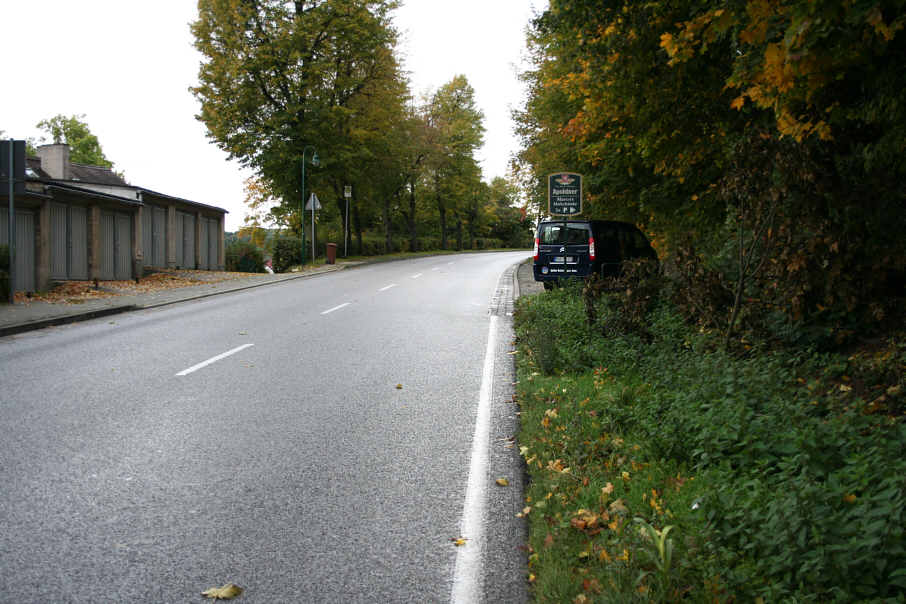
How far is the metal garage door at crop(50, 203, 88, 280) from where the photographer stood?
2027 centimetres

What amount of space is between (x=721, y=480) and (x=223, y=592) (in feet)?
8.65

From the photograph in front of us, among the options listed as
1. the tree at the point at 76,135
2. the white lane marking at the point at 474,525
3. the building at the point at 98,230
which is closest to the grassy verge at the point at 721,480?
the white lane marking at the point at 474,525

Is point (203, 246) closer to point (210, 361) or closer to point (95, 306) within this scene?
point (95, 306)

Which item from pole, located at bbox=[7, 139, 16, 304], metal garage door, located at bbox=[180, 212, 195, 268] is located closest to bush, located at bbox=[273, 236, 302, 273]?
metal garage door, located at bbox=[180, 212, 195, 268]

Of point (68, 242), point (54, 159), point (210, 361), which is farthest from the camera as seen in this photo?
point (54, 159)

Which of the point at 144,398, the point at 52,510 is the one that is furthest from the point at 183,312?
the point at 52,510

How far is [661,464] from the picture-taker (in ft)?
14.4

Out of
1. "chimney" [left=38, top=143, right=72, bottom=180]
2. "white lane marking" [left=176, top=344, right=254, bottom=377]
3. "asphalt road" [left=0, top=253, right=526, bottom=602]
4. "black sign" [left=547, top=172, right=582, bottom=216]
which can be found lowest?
"asphalt road" [left=0, top=253, right=526, bottom=602]

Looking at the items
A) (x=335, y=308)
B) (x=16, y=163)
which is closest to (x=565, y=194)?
(x=335, y=308)

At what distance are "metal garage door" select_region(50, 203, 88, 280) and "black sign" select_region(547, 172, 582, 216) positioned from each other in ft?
46.8

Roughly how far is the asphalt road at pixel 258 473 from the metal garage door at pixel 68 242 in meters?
11.9

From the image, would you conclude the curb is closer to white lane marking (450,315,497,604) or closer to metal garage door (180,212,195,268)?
white lane marking (450,315,497,604)

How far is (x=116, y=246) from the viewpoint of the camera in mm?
23828

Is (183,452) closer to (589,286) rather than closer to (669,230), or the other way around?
(589,286)
